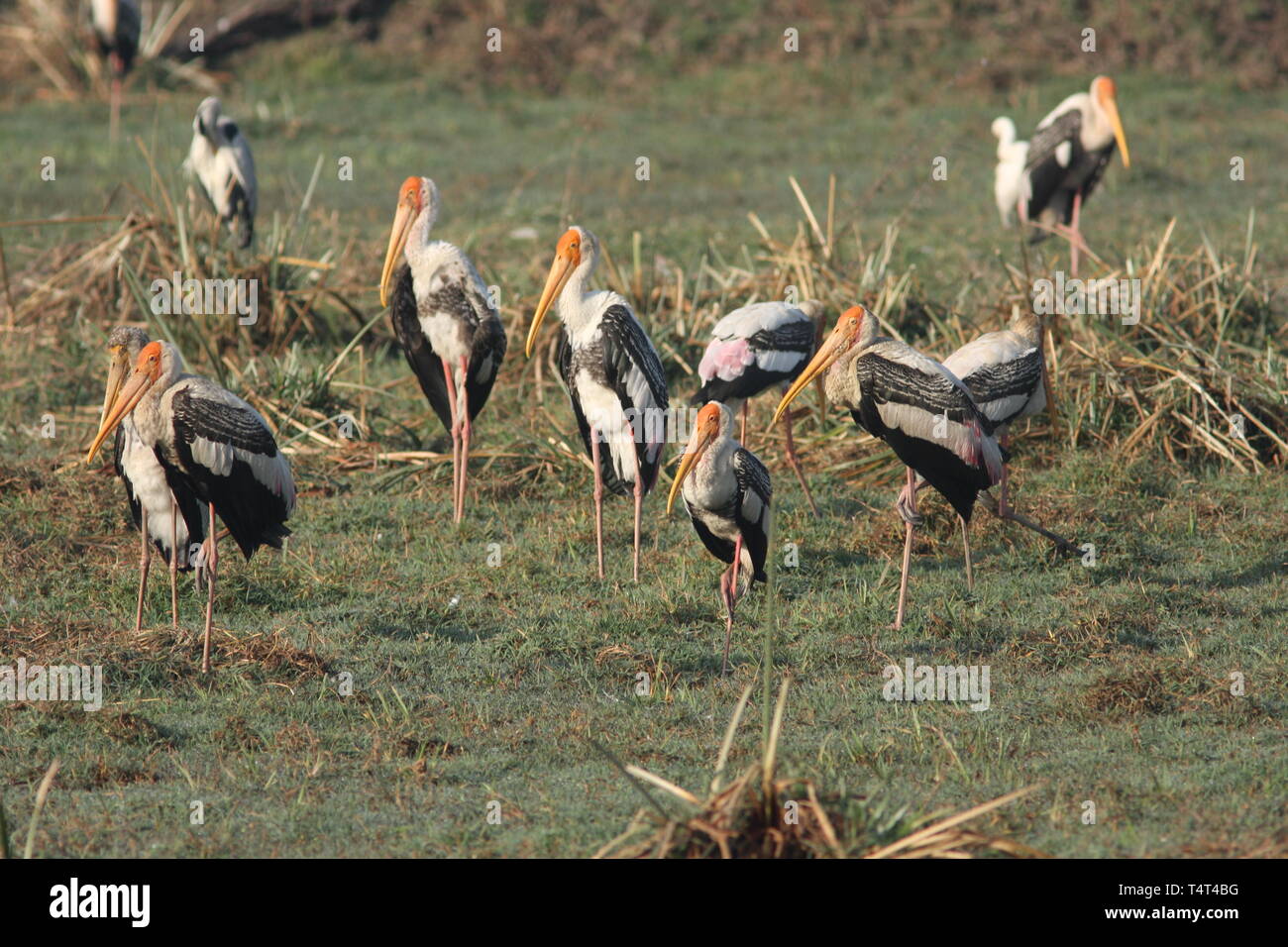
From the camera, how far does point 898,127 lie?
1496 cm

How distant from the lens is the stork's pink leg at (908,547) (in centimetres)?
623

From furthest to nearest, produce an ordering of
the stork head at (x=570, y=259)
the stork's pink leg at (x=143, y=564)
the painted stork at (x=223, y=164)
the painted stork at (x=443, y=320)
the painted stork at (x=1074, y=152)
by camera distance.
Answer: the painted stork at (x=1074, y=152)
the painted stork at (x=223, y=164)
the painted stork at (x=443, y=320)
the stork head at (x=570, y=259)
the stork's pink leg at (x=143, y=564)

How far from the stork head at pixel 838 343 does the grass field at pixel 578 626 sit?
86 cm

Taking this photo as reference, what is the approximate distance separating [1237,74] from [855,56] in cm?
381

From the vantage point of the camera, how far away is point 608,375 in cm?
693

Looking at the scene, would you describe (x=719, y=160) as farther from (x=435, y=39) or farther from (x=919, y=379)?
(x=919, y=379)

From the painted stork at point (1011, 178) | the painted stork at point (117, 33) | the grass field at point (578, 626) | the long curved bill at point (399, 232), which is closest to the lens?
the grass field at point (578, 626)

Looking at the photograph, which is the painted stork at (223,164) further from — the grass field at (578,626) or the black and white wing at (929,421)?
the black and white wing at (929,421)

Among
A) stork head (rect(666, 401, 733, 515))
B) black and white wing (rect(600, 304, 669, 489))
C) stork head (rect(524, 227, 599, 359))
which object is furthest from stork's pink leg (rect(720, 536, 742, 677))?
stork head (rect(524, 227, 599, 359))

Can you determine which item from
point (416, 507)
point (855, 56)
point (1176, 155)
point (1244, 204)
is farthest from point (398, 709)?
point (855, 56)

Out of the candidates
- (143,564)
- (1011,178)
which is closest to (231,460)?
(143,564)

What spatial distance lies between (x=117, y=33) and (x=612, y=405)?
9754 mm

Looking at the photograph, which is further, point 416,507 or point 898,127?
point 898,127

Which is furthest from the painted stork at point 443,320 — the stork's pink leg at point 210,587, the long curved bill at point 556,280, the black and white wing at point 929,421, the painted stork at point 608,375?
the black and white wing at point 929,421
